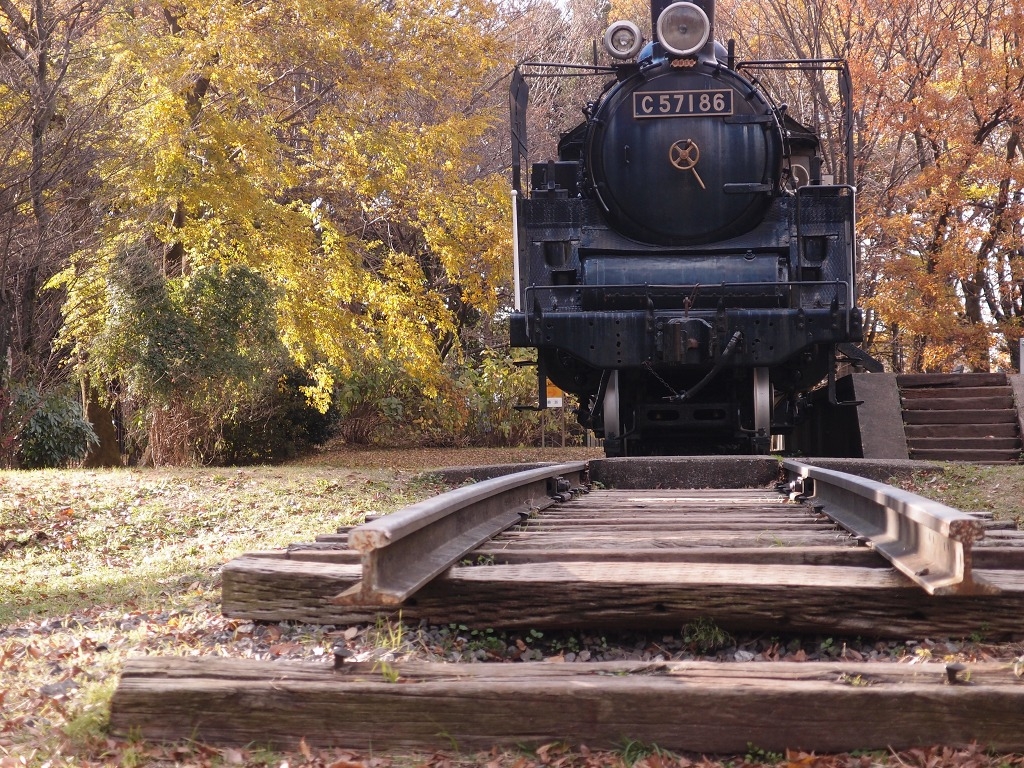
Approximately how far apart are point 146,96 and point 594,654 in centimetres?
1114

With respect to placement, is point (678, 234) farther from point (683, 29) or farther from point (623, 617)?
point (623, 617)

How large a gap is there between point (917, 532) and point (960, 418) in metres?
8.96

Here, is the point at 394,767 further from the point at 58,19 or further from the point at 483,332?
the point at 483,332

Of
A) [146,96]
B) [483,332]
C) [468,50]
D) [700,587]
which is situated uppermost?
[468,50]

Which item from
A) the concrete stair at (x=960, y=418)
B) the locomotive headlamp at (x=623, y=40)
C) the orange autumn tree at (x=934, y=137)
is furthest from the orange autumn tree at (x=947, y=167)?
the locomotive headlamp at (x=623, y=40)

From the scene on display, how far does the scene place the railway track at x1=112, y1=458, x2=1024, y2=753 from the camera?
2502 millimetres

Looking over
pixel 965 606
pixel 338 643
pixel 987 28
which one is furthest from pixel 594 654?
pixel 987 28

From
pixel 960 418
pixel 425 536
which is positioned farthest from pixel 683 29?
pixel 425 536

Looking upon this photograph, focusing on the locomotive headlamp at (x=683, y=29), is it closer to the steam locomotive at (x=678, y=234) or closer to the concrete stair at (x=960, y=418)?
the steam locomotive at (x=678, y=234)

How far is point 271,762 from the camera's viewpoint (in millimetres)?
2479

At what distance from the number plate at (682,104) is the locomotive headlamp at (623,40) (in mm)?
496

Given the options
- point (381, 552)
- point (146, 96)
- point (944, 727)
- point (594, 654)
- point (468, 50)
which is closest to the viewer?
point (944, 727)

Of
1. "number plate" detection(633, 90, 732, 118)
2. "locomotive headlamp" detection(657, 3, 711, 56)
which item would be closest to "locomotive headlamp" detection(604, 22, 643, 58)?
"locomotive headlamp" detection(657, 3, 711, 56)

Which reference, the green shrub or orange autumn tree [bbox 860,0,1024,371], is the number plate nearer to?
orange autumn tree [bbox 860,0,1024,371]
